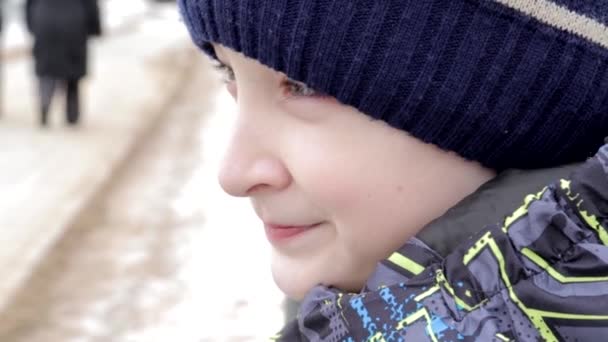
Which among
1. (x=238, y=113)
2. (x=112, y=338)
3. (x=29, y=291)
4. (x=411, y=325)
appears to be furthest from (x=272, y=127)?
(x=29, y=291)

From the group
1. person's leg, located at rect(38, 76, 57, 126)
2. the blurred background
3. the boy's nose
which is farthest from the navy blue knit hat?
person's leg, located at rect(38, 76, 57, 126)

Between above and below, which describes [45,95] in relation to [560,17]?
below

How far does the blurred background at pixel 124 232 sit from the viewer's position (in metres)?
4.66

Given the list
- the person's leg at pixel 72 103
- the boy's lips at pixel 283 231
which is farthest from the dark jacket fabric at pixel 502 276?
the person's leg at pixel 72 103

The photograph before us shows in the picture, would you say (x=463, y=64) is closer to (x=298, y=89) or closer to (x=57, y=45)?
(x=298, y=89)

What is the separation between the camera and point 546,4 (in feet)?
4.23

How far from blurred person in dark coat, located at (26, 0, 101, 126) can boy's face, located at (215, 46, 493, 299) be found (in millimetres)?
8290

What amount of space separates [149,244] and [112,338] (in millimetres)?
1505

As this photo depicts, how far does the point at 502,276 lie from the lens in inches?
46.1

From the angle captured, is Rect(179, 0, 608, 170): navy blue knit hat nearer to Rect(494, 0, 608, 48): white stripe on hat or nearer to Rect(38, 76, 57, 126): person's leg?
Rect(494, 0, 608, 48): white stripe on hat

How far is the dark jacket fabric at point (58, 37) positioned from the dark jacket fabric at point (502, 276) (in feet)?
27.9

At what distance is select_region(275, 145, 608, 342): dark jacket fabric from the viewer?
1.14m

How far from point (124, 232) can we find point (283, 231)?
4.89 meters

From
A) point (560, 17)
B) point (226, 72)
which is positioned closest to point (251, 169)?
point (226, 72)
